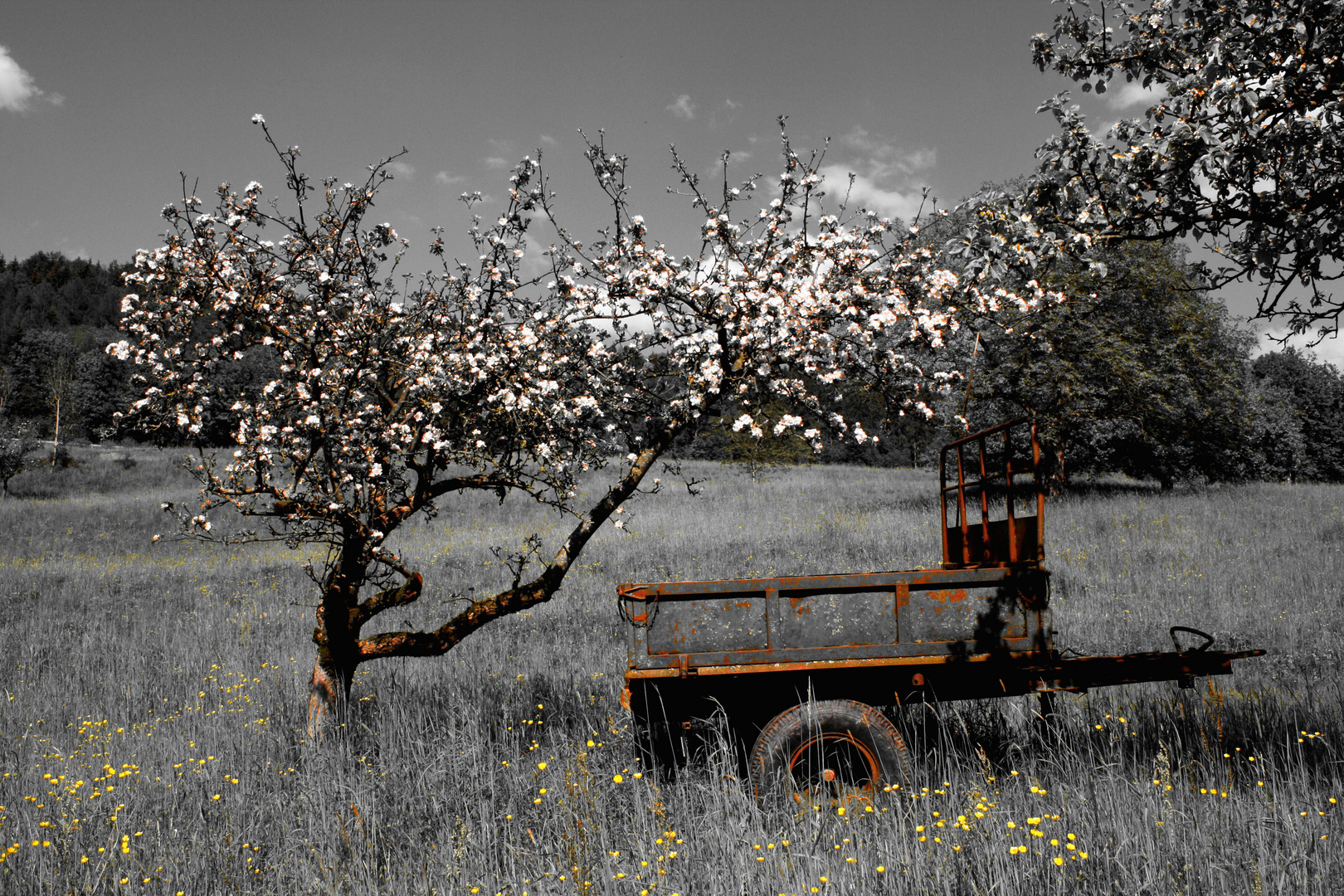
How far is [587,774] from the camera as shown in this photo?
4602 millimetres

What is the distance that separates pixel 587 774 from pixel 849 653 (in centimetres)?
175

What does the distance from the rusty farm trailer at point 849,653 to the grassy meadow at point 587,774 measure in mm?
339

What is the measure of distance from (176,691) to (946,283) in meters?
9.49

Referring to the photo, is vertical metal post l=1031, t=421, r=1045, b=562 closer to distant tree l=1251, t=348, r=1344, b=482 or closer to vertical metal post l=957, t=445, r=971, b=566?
vertical metal post l=957, t=445, r=971, b=566

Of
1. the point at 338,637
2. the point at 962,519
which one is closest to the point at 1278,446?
the point at 962,519

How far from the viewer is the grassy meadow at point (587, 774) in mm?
3609

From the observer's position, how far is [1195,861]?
3.47 meters

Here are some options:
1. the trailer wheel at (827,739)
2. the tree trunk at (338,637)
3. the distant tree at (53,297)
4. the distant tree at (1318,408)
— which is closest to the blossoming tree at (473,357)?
the tree trunk at (338,637)

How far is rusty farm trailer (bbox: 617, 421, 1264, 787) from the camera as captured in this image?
14.6 feet

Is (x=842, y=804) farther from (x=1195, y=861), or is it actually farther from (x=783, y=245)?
(x=783, y=245)

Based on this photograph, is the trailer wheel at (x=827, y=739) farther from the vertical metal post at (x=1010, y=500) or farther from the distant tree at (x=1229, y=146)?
the distant tree at (x=1229, y=146)

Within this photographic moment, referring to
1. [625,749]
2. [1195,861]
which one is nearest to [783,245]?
[625,749]

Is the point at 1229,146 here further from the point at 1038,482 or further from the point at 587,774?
the point at 587,774

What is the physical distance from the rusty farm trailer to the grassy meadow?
34cm
